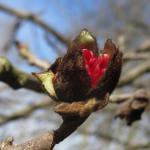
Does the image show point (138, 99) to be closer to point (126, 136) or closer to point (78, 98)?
point (78, 98)

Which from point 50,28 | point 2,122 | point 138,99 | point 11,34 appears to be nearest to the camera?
point 138,99

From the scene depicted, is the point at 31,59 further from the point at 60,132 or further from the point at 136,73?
the point at 60,132

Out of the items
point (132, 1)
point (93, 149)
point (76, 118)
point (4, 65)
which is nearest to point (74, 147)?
point (93, 149)

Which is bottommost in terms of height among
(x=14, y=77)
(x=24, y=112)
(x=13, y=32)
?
(x=24, y=112)

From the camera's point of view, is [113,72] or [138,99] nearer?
[113,72]

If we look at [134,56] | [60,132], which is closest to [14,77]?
[60,132]

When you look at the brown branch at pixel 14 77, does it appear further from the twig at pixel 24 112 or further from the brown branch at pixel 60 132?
the twig at pixel 24 112
